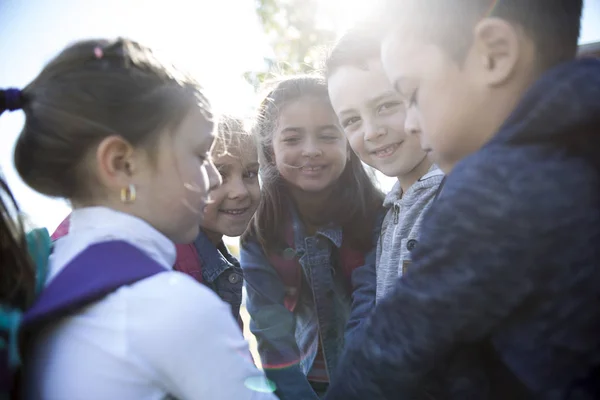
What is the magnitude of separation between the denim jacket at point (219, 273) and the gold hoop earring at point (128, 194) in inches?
42.7

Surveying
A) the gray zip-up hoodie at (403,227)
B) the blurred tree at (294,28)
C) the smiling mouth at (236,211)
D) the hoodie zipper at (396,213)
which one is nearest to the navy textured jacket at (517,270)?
the gray zip-up hoodie at (403,227)

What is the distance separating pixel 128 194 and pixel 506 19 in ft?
3.69

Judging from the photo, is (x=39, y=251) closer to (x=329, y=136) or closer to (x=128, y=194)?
(x=128, y=194)

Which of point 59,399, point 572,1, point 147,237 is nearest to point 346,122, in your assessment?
point 572,1

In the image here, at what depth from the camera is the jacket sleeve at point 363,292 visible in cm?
226

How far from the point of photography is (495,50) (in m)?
1.15

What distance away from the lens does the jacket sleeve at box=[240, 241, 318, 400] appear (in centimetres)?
252

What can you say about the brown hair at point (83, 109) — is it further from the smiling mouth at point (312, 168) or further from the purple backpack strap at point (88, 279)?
the smiling mouth at point (312, 168)

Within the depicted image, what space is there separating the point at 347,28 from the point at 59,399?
212 centimetres

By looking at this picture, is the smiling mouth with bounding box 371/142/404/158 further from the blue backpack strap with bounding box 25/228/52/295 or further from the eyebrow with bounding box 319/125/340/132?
the blue backpack strap with bounding box 25/228/52/295

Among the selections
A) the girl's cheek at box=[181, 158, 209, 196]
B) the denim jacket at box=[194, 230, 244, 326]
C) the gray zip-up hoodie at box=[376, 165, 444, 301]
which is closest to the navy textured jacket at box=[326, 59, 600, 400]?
the girl's cheek at box=[181, 158, 209, 196]

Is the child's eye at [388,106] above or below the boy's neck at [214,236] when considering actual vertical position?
above

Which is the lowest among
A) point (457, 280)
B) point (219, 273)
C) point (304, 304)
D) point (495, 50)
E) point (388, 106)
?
point (304, 304)

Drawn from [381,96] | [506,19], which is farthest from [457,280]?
[381,96]
